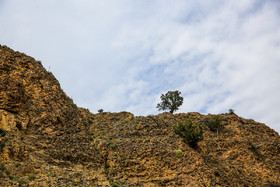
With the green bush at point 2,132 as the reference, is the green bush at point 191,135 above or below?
above

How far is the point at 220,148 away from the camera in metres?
25.7

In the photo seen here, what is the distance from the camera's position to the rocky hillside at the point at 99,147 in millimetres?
18172

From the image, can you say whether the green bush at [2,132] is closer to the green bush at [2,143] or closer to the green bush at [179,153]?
the green bush at [2,143]

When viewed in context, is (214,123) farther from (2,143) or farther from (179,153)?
(2,143)

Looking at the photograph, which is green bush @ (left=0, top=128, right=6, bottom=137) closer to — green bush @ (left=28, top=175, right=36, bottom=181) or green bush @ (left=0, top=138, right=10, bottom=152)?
green bush @ (left=0, top=138, right=10, bottom=152)

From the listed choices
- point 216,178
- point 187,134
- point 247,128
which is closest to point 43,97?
point 187,134

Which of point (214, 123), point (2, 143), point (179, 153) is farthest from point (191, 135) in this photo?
point (2, 143)

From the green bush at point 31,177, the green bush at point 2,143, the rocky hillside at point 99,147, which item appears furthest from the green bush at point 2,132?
the green bush at point 31,177

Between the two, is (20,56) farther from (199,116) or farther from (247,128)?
(247,128)

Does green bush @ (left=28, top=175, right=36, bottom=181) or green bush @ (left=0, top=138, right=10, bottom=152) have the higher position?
green bush @ (left=0, top=138, right=10, bottom=152)

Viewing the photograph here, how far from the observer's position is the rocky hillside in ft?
59.6

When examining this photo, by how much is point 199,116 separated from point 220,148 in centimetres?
696

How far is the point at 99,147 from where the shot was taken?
23.0 m

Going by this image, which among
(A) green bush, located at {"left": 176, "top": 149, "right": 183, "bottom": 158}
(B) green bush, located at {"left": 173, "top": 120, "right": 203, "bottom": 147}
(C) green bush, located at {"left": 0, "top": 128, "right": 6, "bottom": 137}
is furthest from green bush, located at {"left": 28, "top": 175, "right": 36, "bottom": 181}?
(B) green bush, located at {"left": 173, "top": 120, "right": 203, "bottom": 147}
